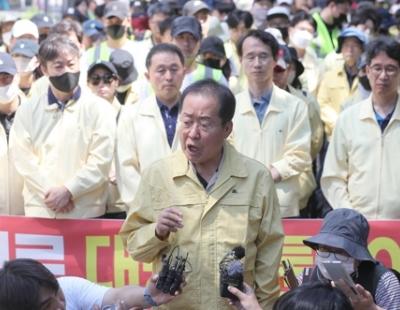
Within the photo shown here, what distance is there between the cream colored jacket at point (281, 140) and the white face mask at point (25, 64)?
2.75m

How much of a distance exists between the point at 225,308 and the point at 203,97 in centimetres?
105

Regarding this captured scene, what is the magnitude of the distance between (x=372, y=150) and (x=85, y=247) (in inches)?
83.0

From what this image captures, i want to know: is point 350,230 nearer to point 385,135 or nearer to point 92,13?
point 385,135

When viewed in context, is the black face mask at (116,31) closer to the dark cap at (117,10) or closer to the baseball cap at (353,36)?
the dark cap at (117,10)

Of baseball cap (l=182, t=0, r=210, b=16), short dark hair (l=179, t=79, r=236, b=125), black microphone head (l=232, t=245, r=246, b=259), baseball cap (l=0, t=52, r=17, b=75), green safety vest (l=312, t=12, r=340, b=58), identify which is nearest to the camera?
black microphone head (l=232, t=245, r=246, b=259)

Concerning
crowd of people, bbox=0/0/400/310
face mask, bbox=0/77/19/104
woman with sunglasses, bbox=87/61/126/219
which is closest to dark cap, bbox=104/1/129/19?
crowd of people, bbox=0/0/400/310

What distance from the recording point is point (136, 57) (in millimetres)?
11438

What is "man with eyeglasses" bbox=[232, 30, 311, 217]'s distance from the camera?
7.80 meters

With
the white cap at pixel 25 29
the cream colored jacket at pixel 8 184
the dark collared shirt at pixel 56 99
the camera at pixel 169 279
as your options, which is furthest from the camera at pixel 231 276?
the white cap at pixel 25 29

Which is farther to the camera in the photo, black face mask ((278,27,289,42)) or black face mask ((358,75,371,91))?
black face mask ((278,27,289,42))

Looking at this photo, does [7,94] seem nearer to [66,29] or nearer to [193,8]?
[66,29]

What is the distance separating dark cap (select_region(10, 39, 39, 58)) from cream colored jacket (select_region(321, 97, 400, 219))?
361 cm

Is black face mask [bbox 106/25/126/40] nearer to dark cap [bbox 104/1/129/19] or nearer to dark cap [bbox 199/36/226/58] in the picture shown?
dark cap [bbox 104/1/129/19]

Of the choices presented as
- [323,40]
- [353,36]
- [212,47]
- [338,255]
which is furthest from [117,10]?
[338,255]
